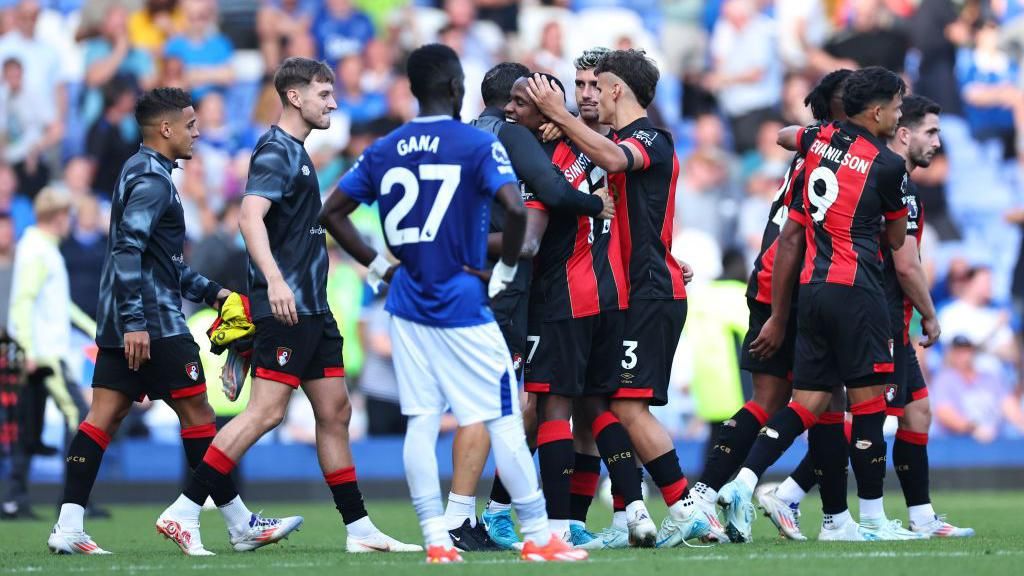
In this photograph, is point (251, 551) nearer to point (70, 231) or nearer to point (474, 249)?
point (474, 249)

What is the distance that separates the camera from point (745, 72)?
18062 millimetres

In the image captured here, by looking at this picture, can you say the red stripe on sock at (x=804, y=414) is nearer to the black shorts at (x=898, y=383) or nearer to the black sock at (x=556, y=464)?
the black shorts at (x=898, y=383)

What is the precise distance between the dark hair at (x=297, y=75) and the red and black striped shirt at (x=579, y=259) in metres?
1.32

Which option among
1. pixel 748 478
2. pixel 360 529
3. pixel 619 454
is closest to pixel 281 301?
pixel 360 529

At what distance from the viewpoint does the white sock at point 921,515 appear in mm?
9125

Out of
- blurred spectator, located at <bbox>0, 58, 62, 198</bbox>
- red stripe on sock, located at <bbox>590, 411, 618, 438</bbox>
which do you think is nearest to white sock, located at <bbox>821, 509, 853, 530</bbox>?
red stripe on sock, located at <bbox>590, 411, 618, 438</bbox>

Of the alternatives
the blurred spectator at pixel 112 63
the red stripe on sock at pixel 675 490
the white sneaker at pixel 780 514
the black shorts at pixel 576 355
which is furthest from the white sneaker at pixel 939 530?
the blurred spectator at pixel 112 63

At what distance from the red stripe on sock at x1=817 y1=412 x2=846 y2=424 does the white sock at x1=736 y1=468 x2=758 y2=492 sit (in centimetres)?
60

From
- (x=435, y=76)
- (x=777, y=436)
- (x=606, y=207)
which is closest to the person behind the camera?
(x=435, y=76)

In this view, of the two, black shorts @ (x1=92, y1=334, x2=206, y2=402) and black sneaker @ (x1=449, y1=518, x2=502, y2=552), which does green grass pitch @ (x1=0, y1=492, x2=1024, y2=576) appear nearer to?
black sneaker @ (x1=449, y1=518, x2=502, y2=552)

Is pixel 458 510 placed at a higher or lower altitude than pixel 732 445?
lower

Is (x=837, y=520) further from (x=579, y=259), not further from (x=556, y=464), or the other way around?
(x=579, y=259)

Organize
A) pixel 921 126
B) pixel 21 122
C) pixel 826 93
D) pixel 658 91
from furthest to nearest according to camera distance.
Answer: pixel 658 91
pixel 21 122
pixel 921 126
pixel 826 93

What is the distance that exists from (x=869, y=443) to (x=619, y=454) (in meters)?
1.45
